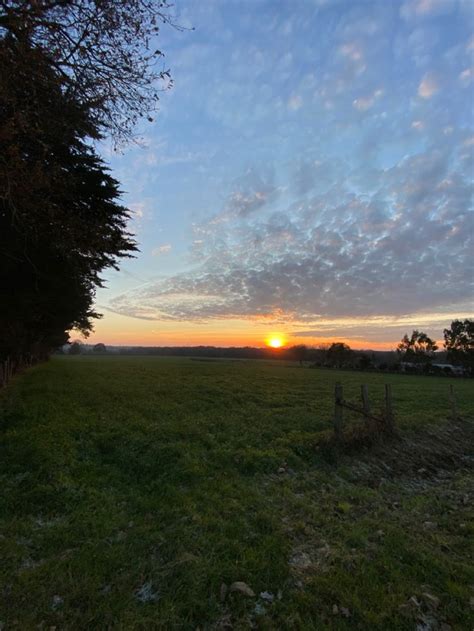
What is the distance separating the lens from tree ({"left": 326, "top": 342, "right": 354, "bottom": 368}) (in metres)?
77.8

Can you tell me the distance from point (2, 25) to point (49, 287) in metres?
11.3

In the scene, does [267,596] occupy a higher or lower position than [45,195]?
lower

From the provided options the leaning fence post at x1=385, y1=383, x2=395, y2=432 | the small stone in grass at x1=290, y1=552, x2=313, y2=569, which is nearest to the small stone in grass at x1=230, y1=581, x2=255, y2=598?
the small stone in grass at x1=290, y1=552, x2=313, y2=569

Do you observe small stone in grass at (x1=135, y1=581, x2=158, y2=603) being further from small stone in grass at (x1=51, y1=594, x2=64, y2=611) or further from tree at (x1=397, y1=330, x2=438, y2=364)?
tree at (x1=397, y1=330, x2=438, y2=364)

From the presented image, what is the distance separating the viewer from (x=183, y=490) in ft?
20.7

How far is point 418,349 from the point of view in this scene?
82625mm

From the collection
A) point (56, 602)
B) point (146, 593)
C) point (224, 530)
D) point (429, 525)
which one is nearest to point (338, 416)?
point (429, 525)

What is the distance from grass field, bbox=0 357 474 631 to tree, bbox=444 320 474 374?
6938 cm

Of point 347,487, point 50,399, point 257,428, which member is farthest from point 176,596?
point 50,399

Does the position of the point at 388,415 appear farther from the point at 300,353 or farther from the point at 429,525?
the point at 300,353

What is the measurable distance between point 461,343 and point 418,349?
13545 mm

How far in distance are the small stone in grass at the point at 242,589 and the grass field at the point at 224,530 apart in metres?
0.05

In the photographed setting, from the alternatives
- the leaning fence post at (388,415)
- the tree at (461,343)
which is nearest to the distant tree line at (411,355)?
the tree at (461,343)

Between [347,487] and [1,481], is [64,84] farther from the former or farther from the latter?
[347,487]
